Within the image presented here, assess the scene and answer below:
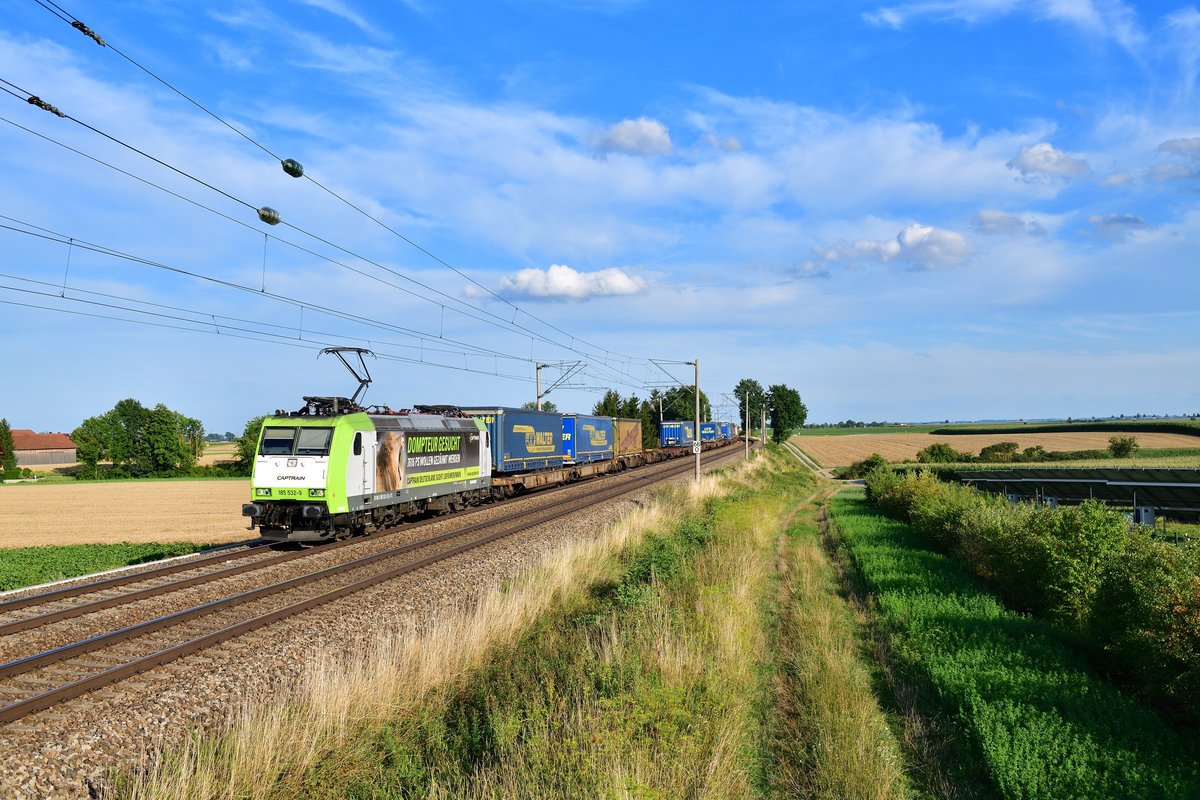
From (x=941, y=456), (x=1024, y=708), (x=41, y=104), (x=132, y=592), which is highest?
(x=41, y=104)

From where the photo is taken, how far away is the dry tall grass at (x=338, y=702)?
6145 millimetres

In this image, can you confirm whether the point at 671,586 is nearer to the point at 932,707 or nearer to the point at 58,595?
the point at 932,707

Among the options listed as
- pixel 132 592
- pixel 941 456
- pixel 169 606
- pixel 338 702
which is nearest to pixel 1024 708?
pixel 338 702

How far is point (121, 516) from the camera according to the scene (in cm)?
3853

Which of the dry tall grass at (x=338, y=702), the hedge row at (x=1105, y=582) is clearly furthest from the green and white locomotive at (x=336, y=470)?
the hedge row at (x=1105, y=582)

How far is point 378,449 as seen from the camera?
20.4 m

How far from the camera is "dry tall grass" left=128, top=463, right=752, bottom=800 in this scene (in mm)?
6145

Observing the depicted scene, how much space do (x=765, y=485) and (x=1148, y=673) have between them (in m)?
38.6

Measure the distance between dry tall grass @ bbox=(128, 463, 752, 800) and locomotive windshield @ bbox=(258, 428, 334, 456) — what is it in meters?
7.66

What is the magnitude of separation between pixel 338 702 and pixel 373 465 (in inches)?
510

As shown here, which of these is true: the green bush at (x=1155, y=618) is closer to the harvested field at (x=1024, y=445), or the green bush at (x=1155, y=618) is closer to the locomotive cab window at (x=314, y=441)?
the locomotive cab window at (x=314, y=441)

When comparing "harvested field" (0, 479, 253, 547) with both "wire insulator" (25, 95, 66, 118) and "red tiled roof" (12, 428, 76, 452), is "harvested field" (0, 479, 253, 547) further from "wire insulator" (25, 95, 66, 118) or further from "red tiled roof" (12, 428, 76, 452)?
"red tiled roof" (12, 428, 76, 452)

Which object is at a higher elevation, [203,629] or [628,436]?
[628,436]

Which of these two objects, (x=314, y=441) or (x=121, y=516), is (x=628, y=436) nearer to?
(x=121, y=516)
